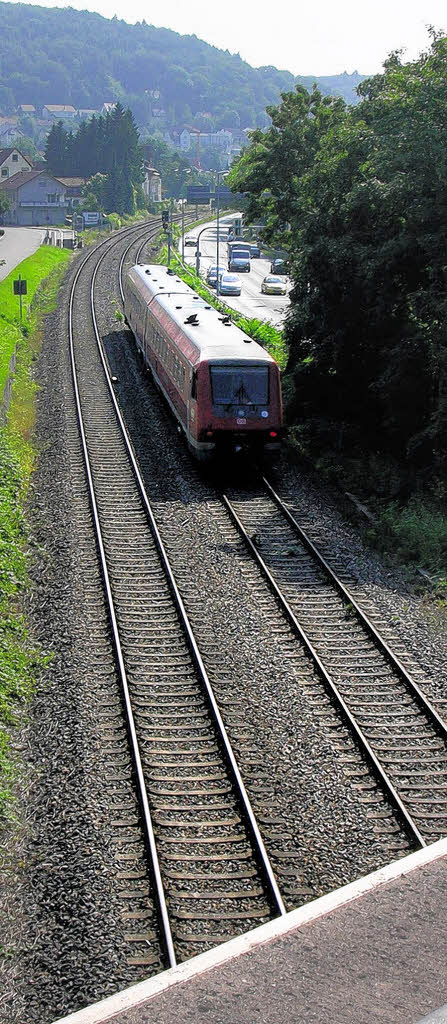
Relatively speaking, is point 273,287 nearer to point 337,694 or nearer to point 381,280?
point 381,280

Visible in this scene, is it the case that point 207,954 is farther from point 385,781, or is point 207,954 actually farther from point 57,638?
point 57,638

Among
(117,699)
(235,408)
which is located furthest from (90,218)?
(117,699)

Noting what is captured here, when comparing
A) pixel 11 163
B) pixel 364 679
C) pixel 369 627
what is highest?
pixel 11 163

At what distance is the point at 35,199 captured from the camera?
4798 inches

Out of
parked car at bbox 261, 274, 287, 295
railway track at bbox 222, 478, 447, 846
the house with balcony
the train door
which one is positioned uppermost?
the house with balcony

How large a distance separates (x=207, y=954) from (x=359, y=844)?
7.55ft

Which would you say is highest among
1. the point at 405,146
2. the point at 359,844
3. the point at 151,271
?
the point at 405,146

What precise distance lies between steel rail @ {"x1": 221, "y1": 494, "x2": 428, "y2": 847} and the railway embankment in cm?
374

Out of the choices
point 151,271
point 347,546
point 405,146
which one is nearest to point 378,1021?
point 347,546

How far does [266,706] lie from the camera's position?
506 inches

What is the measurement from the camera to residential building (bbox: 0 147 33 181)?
140125 mm

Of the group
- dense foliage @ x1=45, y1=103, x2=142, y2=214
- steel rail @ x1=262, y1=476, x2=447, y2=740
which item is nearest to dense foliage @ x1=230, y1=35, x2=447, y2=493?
steel rail @ x1=262, y1=476, x2=447, y2=740

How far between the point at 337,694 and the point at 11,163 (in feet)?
466

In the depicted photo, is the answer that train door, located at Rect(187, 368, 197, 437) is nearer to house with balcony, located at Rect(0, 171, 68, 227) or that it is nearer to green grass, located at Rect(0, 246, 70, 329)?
green grass, located at Rect(0, 246, 70, 329)
